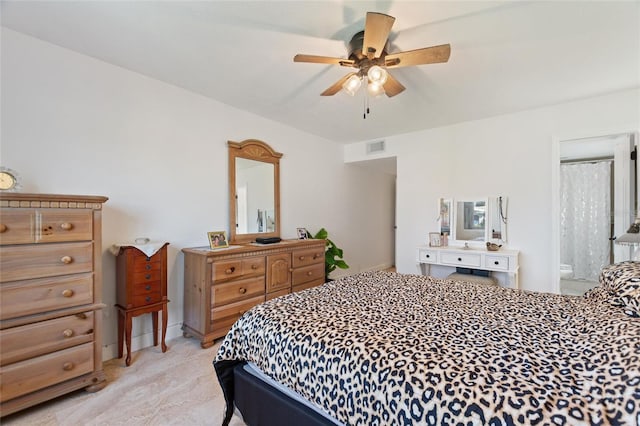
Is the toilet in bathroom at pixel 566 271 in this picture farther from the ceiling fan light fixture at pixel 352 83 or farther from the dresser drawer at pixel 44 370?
the dresser drawer at pixel 44 370

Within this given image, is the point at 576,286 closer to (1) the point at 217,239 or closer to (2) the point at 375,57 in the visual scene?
(2) the point at 375,57

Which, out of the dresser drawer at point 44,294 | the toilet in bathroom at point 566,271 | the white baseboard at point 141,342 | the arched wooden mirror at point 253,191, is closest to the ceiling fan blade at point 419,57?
the arched wooden mirror at point 253,191

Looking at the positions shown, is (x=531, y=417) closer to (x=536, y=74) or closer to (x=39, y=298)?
(x=39, y=298)

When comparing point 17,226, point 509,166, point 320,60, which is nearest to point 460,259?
point 509,166

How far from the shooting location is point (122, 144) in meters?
2.49

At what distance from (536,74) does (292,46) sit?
226 centimetres

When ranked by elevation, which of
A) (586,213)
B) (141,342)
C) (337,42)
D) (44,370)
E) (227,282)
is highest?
(337,42)

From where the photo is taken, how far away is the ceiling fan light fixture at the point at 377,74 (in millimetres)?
1944

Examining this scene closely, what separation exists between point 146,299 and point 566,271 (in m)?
5.89

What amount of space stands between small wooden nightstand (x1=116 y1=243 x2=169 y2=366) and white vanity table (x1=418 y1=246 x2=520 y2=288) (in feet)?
10.5

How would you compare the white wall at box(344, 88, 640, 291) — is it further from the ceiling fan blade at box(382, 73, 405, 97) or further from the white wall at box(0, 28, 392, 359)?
the white wall at box(0, 28, 392, 359)

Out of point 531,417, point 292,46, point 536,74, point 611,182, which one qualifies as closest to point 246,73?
point 292,46

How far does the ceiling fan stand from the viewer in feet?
5.38

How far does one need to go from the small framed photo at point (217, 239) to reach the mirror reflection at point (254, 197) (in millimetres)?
349
